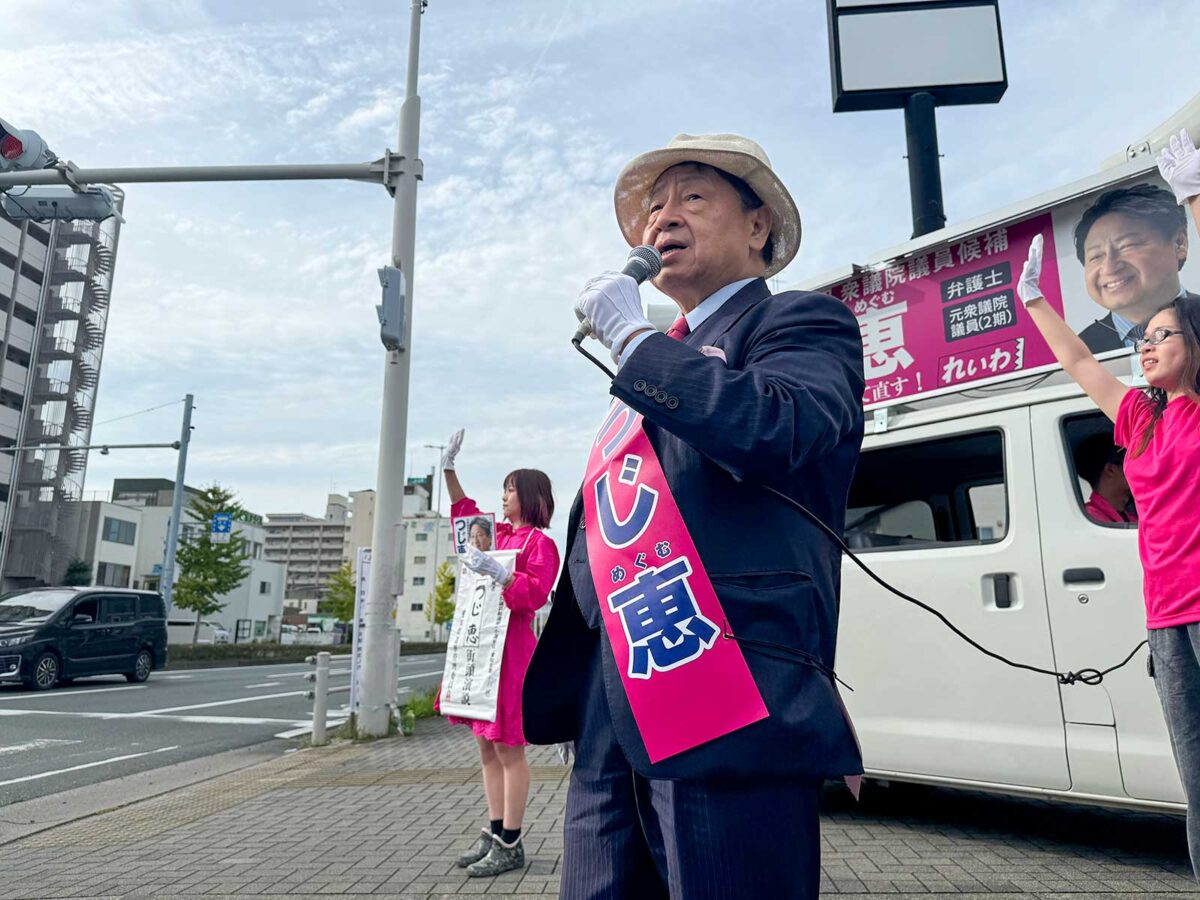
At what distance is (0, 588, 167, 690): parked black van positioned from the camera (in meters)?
14.1

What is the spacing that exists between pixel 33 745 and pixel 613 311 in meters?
9.42

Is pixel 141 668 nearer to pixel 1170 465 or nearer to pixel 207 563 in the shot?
pixel 1170 465

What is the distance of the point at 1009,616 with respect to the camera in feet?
12.1

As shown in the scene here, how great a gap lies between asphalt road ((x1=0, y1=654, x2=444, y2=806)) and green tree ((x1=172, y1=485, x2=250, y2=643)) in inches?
862

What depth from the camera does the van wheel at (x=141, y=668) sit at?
1681 cm

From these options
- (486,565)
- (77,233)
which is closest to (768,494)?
(486,565)

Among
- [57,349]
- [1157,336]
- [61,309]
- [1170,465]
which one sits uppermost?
[61,309]

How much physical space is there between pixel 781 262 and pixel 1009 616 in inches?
97.0

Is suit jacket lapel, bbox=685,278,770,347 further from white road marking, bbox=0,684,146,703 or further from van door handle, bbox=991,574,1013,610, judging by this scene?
white road marking, bbox=0,684,146,703

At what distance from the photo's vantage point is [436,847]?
422 cm

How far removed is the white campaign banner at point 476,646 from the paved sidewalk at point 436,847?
0.68m

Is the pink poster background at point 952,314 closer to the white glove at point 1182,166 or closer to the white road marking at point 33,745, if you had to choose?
the white glove at point 1182,166

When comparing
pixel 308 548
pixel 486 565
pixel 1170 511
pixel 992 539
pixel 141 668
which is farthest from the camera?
pixel 308 548

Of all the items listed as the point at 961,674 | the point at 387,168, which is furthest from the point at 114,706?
the point at 961,674
